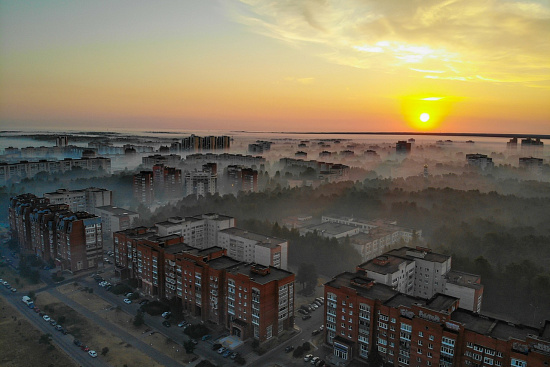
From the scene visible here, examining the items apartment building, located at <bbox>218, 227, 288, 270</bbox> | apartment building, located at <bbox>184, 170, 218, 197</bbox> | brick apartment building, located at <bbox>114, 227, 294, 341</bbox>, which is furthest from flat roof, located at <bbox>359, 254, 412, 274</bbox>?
apartment building, located at <bbox>184, 170, 218, 197</bbox>

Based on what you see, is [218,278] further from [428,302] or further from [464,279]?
[464,279]

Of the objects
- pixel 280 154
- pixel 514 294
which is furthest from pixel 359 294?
pixel 280 154

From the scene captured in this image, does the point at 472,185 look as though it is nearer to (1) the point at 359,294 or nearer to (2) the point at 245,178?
(2) the point at 245,178

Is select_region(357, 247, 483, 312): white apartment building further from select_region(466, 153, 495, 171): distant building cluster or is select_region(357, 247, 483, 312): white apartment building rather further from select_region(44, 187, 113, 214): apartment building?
select_region(466, 153, 495, 171): distant building cluster

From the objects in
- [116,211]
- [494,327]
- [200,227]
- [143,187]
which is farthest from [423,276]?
[143,187]

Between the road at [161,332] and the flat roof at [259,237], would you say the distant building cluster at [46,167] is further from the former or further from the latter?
the flat roof at [259,237]

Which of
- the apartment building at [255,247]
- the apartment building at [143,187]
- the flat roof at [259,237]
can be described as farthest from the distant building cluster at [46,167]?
the apartment building at [255,247]
